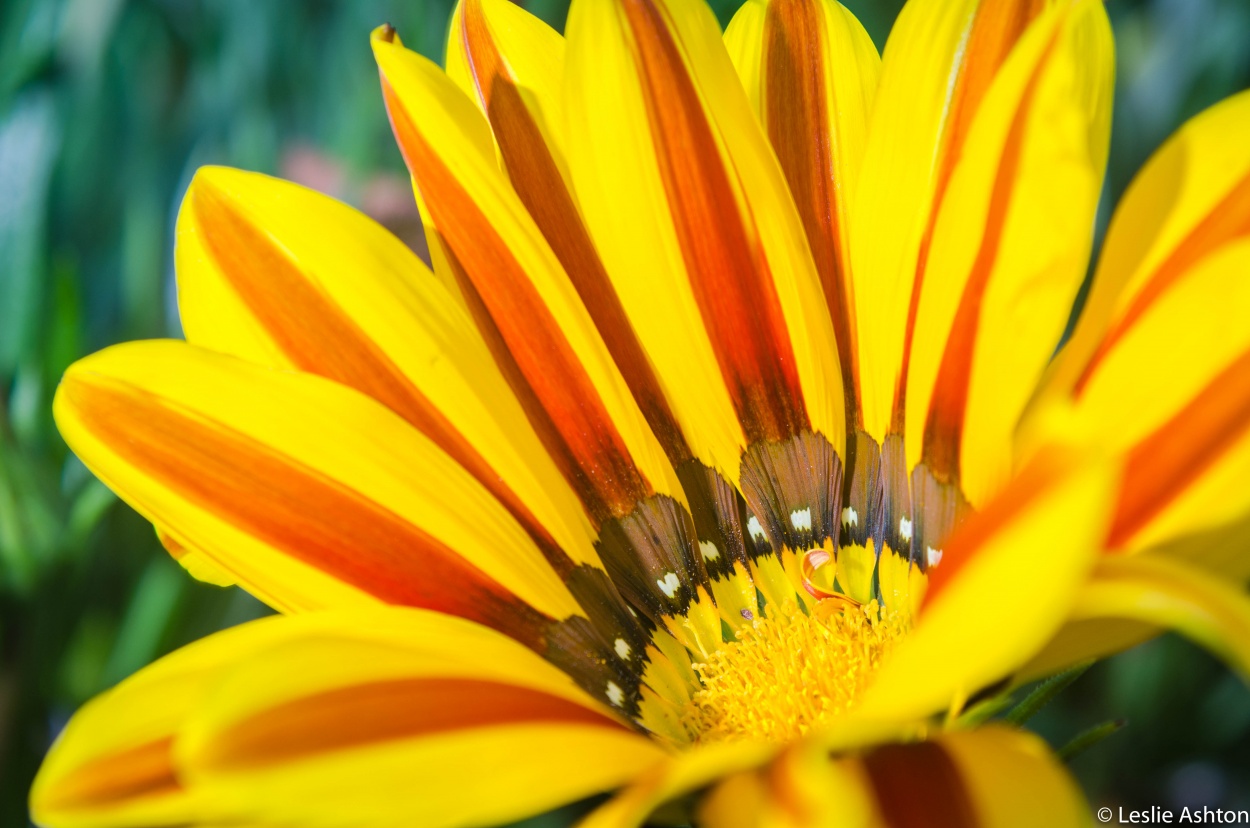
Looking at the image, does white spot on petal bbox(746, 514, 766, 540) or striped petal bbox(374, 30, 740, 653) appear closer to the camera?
striped petal bbox(374, 30, 740, 653)

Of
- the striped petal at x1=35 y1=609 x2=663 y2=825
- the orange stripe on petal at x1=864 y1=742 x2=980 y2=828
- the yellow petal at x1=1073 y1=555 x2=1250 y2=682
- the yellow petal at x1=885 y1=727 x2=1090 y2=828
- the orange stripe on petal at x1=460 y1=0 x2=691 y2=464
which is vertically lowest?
the striped petal at x1=35 y1=609 x2=663 y2=825

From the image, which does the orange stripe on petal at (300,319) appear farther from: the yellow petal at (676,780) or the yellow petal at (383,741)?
the yellow petal at (676,780)

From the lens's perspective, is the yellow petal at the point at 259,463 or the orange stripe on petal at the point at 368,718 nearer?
the orange stripe on petal at the point at 368,718

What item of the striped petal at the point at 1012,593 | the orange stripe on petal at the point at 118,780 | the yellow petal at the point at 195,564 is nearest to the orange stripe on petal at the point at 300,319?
the yellow petal at the point at 195,564

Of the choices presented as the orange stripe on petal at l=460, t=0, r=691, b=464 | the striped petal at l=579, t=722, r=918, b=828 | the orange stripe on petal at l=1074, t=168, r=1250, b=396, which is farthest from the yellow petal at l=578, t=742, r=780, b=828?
the orange stripe on petal at l=460, t=0, r=691, b=464

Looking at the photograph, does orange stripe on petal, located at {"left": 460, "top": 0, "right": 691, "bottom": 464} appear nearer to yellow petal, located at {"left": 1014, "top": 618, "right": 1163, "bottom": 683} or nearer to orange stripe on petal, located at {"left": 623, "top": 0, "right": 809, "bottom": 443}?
orange stripe on petal, located at {"left": 623, "top": 0, "right": 809, "bottom": 443}
